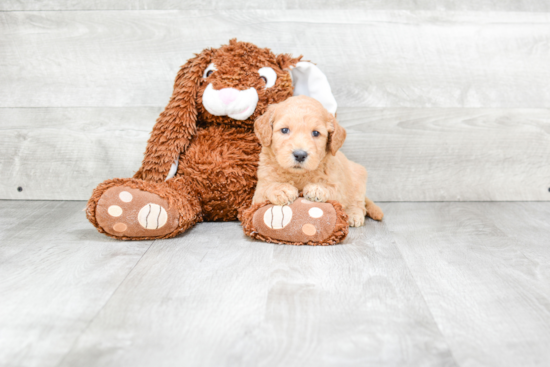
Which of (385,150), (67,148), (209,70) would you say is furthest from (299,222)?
(67,148)

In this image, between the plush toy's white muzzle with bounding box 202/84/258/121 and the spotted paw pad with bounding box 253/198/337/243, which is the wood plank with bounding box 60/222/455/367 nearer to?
the spotted paw pad with bounding box 253/198/337/243

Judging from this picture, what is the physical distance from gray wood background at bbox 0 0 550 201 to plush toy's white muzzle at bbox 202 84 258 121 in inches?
13.8

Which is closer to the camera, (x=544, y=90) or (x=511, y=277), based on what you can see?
(x=511, y=277)

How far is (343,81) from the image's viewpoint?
1582mm

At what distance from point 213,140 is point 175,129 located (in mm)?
111

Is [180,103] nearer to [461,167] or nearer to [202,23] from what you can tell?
[202,23]

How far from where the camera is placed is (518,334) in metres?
0.75

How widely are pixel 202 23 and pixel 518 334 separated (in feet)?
4.18

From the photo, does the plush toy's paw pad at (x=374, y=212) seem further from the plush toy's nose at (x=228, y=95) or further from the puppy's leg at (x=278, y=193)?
the plush toy's nose at (x=228, y=95)

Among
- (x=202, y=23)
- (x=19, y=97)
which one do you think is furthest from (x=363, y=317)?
(x=19, y=97)

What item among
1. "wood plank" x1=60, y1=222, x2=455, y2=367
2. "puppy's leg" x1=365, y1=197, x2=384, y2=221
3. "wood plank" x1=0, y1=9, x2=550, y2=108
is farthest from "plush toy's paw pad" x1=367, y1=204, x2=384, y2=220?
"wood plank" x1=0, y1=9, x2=550, y2=108

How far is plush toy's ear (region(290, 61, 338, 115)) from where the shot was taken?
1.34 metres

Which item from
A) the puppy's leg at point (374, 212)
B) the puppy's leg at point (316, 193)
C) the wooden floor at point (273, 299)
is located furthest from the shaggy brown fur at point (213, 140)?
the puppy's leg at point (374, 212)

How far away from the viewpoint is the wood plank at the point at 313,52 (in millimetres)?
1550
